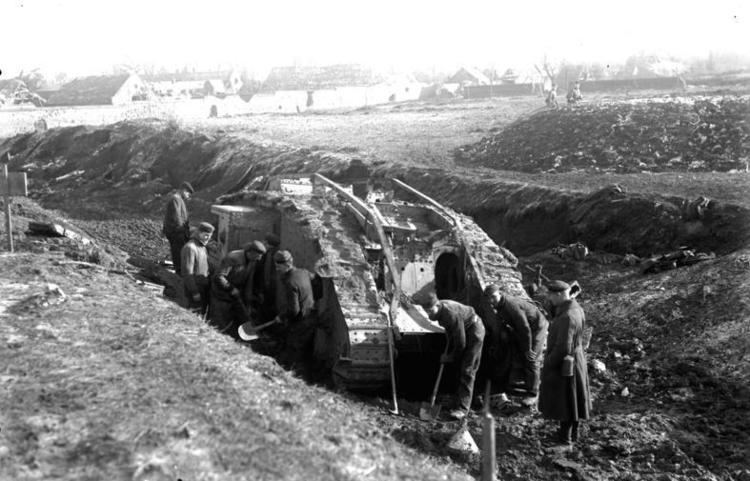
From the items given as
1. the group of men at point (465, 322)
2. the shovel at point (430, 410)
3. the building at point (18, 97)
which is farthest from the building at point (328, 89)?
the shovel at point (430, 410)

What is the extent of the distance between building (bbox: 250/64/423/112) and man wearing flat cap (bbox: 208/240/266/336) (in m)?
44.2

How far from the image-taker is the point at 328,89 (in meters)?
63.2

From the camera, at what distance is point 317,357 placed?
416 inches

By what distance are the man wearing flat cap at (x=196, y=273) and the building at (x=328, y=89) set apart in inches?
1718

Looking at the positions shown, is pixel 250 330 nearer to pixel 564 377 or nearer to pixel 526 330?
pixel 526 330

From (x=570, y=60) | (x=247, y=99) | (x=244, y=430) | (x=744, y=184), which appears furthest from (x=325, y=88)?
(x=244, y=430)

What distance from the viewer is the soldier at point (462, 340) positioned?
9094mm

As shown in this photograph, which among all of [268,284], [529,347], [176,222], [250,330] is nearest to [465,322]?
[529,347]

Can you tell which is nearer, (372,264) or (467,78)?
(372,264)

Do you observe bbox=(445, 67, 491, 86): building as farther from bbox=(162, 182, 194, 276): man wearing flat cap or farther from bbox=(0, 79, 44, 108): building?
bbox=(162, 182, 194, 276): man wearing flat cap

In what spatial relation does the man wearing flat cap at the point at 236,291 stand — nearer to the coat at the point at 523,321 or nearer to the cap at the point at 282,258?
the cap at the point at 282,258

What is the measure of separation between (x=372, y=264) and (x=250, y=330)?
1910mm

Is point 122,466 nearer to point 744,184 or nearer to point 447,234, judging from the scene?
point 447,234

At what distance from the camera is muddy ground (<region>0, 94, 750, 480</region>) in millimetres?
Result: 5906
